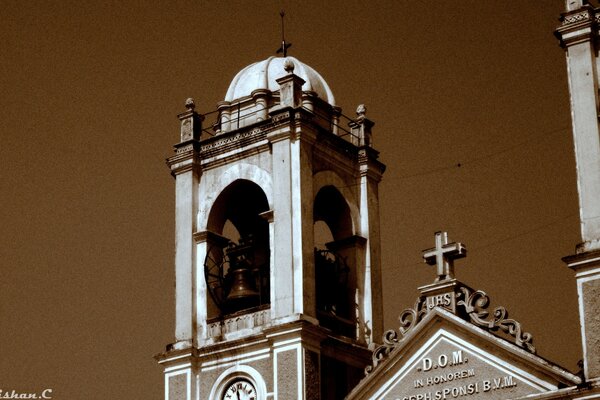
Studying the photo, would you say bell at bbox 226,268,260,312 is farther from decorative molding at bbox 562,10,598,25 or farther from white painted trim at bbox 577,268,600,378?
decorative molding at bbox 562,10,598,25

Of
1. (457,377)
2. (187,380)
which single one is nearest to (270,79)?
(187,380)

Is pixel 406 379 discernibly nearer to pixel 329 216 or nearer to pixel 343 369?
pixel 343 369

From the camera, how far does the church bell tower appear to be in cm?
2734

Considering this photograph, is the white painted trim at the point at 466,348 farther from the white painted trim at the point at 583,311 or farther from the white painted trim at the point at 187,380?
the white painted trim at the point at 187,380

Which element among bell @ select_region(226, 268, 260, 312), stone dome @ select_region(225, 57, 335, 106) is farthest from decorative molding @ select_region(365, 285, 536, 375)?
stone dome @ select_region(225, 57, 335, 106)

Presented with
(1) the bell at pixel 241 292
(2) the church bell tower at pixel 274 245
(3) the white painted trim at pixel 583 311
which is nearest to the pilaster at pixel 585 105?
(3) the white painted trim at pixel 583 311

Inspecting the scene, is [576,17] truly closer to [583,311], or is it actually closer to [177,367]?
[583,311]

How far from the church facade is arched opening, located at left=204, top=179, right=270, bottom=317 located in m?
0.03

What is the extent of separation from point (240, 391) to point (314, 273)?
246cm

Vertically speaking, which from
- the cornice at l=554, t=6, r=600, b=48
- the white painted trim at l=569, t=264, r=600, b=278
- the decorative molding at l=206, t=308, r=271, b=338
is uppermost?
the cornice at l=554, t=6, r=600, b=48

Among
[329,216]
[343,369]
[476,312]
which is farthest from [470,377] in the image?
[329,216]

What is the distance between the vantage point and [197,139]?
2972 cm

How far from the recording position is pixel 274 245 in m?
27.8

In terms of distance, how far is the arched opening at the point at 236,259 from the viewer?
28.8m
